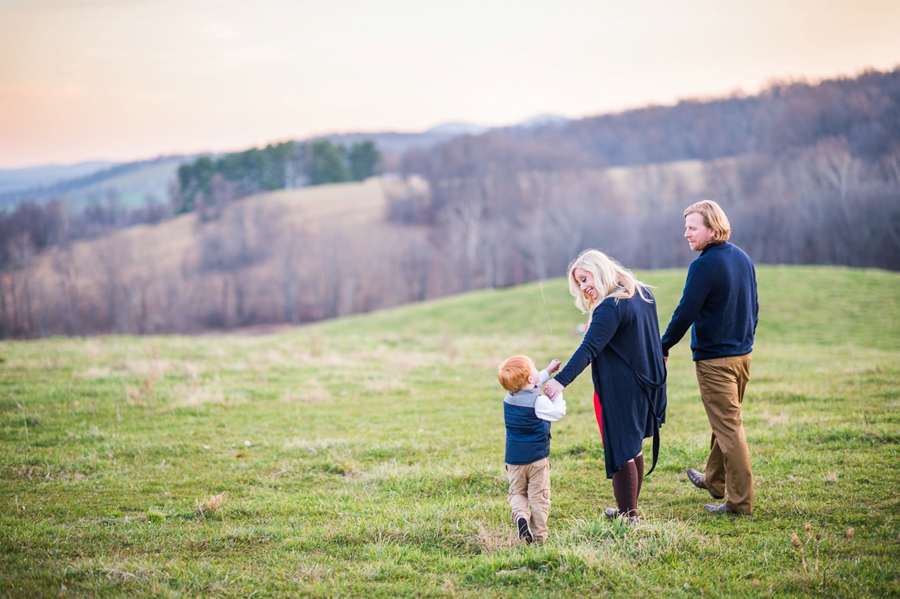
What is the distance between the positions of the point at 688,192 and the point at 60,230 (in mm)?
78802

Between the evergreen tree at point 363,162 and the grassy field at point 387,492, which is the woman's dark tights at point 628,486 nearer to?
the grassy field at point 387,492

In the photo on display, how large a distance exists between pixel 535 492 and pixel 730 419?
194 cm

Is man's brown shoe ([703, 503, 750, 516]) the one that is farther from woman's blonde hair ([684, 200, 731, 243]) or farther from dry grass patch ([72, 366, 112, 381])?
dry grass patch ([72, 366, 112, 381])

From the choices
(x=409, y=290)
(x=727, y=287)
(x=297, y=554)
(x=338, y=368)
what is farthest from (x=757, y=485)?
(x=409, y=290)

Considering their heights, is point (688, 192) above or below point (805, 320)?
above

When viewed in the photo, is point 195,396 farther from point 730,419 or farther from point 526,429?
point 730,419

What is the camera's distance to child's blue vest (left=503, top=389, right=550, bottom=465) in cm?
460

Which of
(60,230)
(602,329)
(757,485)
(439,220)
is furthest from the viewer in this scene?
(439,220)

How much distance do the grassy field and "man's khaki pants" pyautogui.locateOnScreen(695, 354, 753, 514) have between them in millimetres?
254

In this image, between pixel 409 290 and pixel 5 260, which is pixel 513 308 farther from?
pixel 5 260

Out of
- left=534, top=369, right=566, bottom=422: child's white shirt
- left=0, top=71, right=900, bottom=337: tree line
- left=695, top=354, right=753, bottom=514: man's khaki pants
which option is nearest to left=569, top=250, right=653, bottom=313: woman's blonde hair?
left=534, top=369, right=566, bottom=422: child's white shirt

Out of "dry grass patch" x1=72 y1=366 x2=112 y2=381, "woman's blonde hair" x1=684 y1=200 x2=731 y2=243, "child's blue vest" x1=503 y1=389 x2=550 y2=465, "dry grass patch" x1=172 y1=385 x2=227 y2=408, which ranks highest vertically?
"woman's blonde hair" x1=684 y1=200 x2=731 y2=243

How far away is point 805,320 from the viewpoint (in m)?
26.4

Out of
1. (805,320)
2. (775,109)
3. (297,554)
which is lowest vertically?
(805,320)
